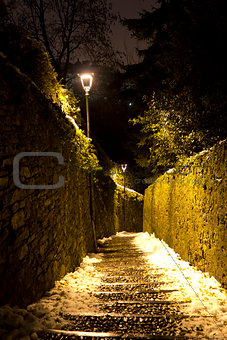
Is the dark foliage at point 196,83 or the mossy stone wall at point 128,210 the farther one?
the mossy stone wall at point 128,210

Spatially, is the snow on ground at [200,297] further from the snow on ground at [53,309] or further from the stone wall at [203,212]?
the snow on ground at [53,309]

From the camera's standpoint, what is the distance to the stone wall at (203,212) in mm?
2729

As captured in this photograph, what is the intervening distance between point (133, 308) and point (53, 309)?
0.83 metres

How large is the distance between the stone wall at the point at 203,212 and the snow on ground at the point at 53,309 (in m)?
1.61

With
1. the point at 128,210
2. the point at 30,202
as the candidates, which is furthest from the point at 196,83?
the point at 128,210

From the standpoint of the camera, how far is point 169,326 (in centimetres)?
196

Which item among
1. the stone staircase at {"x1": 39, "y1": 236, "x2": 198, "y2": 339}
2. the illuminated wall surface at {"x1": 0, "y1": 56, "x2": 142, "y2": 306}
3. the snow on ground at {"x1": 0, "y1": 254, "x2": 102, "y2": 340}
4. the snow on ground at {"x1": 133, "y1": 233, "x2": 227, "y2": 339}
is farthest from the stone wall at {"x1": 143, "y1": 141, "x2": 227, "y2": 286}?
the illuminated wall surface at {"x1": 0, "y1": 56, "x2": 142, "y2": 306}

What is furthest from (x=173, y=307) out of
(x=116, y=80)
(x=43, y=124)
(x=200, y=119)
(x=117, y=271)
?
(x=116, y=80)

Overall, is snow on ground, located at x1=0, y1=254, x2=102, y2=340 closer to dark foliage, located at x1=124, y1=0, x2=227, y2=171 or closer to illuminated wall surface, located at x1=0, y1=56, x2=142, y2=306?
illuminated wall surface, located at x1=0, y1=56, x2=142, y2=306

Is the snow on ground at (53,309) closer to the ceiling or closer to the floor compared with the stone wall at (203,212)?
closer to the floor

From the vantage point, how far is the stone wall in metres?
2.73

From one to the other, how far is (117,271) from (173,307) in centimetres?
193

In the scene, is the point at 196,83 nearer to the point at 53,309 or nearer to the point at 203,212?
the point at 203,212

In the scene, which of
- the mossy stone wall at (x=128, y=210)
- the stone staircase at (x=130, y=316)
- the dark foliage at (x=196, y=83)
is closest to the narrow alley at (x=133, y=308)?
the stone staircase at (x=130, y=316)
